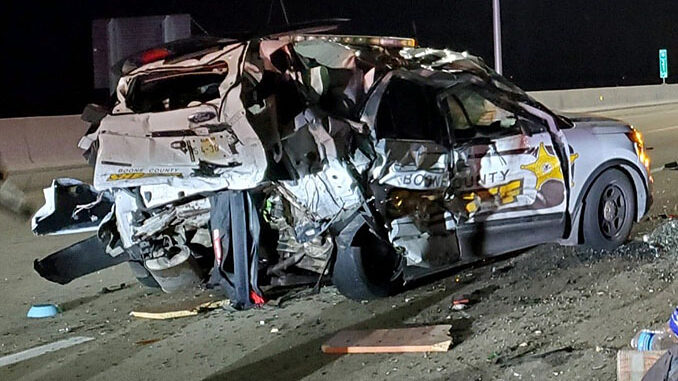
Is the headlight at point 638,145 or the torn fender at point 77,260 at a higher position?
the headlight at point 638,145

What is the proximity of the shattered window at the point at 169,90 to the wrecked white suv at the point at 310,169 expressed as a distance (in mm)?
14

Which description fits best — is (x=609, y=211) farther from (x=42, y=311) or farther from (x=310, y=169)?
(x=42, y=311)

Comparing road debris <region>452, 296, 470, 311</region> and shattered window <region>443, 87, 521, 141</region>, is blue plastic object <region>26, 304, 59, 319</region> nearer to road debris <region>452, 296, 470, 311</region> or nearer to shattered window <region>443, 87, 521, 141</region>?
road debris <region>452, 296, 470, 311</region>

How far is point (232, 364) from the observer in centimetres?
652

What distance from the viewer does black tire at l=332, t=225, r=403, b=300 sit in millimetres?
7738

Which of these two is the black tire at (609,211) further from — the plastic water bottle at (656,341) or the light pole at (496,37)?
the light pole at (496,37)

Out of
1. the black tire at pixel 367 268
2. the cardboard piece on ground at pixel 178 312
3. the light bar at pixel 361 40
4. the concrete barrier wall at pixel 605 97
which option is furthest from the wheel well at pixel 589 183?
the concrete barrier wall at pixel 605 97

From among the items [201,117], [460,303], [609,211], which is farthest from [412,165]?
[609,211]

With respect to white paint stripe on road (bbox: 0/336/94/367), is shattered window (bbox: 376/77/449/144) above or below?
above

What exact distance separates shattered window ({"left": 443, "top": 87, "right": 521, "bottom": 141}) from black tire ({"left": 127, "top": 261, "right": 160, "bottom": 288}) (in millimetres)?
2904

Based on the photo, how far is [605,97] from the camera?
3381cm

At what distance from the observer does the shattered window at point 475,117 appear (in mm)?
7980

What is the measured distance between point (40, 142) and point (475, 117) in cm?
1476

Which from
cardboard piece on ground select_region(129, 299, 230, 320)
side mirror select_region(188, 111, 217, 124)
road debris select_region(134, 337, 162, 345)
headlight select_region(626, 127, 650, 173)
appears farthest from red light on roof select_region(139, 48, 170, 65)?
headlight select_region(626, 127, 650, 173)
